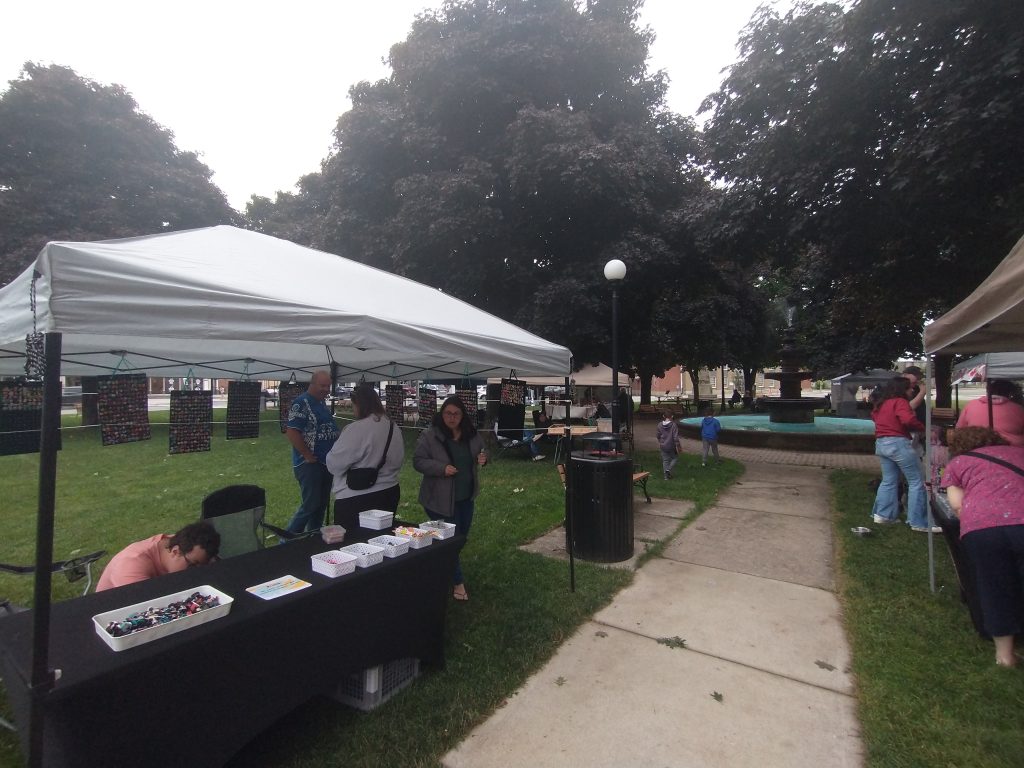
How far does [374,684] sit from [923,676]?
3177 mm

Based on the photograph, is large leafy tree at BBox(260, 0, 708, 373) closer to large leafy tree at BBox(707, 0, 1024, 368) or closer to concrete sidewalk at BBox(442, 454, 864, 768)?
large leafy tree at BBox(707, 0, 1024, 368)

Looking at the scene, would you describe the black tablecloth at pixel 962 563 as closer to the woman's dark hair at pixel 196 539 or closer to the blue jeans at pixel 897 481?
the blue jeans at pixel 897 481

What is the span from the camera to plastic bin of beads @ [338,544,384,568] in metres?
2.61

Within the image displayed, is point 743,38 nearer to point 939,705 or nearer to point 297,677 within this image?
point 939,705

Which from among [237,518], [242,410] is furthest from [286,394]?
[237,518]

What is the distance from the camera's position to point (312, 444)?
474 centimetres

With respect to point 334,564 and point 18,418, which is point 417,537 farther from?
point 18,418

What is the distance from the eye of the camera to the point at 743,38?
8.55 m

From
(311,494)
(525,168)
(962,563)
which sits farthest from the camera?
(525,168)

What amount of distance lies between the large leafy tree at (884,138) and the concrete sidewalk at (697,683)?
5.28 m

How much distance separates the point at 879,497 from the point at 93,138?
21761 mm

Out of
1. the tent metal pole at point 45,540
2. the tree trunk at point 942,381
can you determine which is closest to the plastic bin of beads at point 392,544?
the tent metal pole at point 45,540

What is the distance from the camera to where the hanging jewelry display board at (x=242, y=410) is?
464 cm

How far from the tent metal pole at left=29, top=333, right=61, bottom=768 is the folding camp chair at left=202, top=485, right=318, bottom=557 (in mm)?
2034
